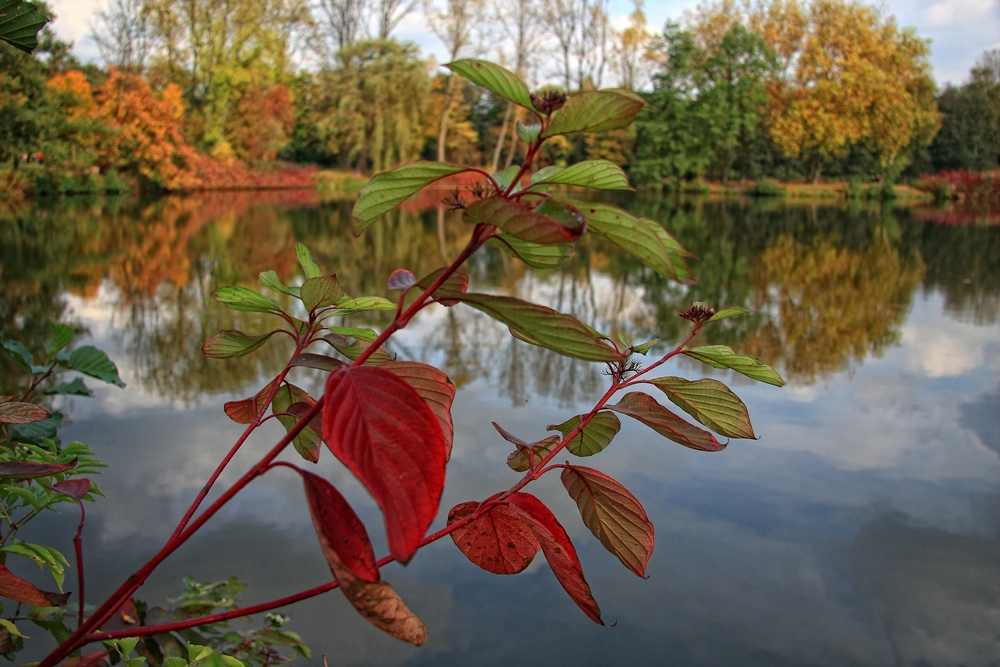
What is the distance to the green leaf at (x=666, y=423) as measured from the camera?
48 cm

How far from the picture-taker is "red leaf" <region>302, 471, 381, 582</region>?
12.6 inches

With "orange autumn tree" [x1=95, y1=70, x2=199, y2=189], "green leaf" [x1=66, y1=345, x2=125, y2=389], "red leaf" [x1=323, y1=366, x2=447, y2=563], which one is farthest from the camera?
"orange autumn tree" [x1=95, y1=70, x2=199, y2=189]

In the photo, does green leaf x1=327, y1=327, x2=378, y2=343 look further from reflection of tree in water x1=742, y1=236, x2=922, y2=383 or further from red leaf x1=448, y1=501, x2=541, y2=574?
reflection of tree in water x1=742, y1=236, x2=922, y2=383

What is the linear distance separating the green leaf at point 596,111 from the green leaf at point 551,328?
78 millimetres

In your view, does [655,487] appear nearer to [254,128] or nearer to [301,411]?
[301,411]

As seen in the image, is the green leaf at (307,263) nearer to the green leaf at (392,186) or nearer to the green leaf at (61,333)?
the green leaf at (392,186)

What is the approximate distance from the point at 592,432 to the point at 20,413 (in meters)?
0.48

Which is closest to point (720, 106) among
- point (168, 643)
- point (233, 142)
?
point (233, 142)

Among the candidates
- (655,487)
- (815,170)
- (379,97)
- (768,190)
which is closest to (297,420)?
(655,487)

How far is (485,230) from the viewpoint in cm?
36

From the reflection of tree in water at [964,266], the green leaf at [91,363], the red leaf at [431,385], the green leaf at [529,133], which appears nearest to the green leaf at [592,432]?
the red leaf at [431,385]

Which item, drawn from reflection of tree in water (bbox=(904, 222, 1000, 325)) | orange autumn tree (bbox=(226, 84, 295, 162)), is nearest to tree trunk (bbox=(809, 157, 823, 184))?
reflection of tree in water (bbox=(904, 222, 1000, 325))

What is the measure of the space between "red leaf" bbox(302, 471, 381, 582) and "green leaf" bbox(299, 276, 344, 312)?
8.2 inches

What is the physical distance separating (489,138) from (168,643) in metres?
27.4
